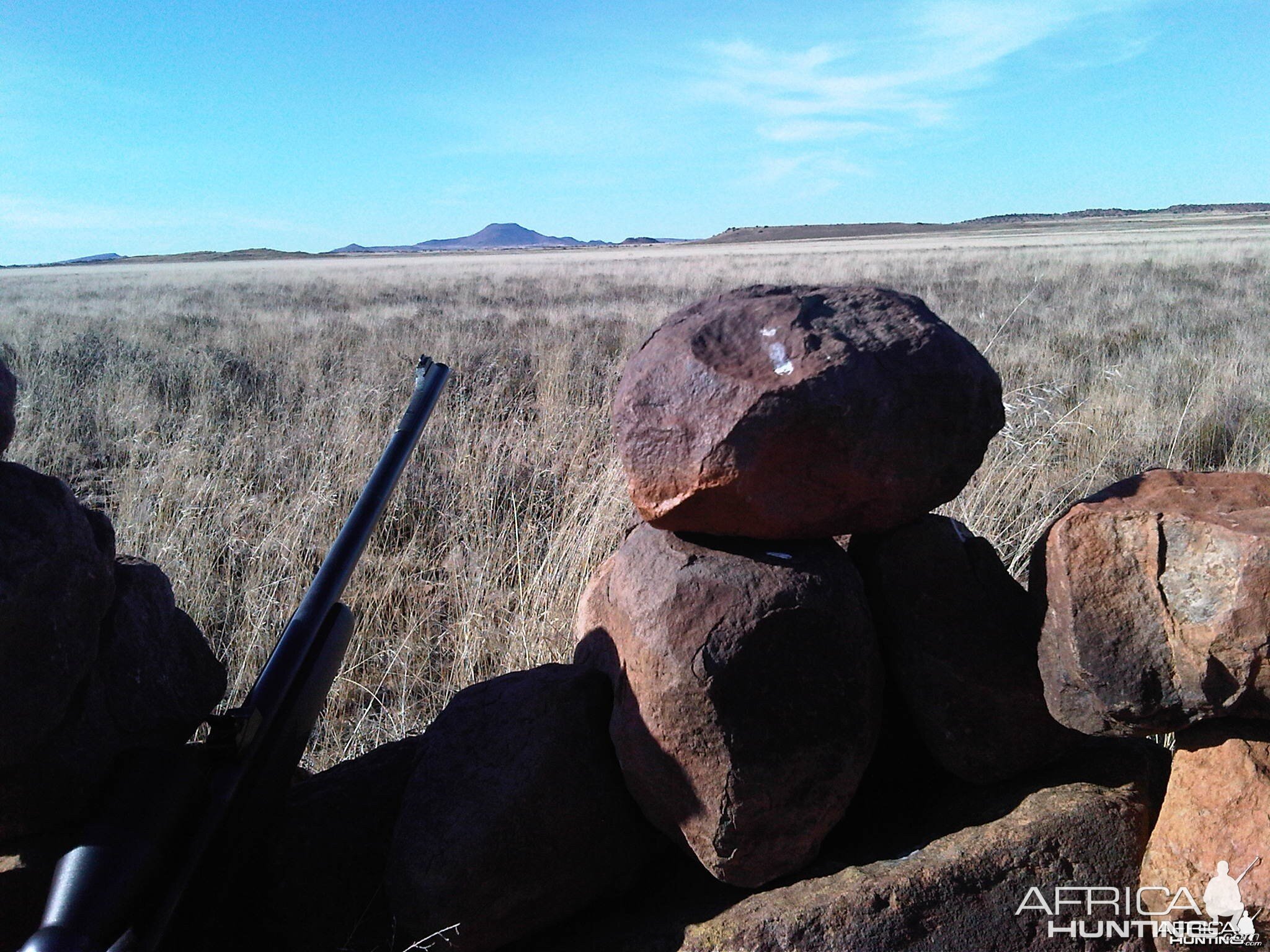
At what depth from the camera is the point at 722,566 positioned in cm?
195

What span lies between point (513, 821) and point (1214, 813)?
1.35 m

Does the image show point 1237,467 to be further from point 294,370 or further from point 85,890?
point 294,370

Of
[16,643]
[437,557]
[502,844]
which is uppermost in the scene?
[16,643]

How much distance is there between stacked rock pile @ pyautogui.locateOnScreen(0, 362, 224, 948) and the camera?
165 cm

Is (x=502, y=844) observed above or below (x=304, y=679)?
below

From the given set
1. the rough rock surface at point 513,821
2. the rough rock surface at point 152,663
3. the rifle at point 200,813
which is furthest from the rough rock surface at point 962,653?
the rough rock surface at point 152,663

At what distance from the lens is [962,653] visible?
198 cm

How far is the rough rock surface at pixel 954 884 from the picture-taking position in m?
1.70

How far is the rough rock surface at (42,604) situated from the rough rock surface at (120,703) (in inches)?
1.0

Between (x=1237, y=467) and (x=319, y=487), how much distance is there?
515 cm

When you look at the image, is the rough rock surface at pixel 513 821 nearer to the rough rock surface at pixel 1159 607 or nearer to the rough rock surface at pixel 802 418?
the rough rock surface at pixel 802 418

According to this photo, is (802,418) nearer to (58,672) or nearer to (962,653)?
(962,653)

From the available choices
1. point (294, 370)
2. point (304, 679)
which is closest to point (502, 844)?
point (304, 679)

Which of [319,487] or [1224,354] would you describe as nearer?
[319,487]
